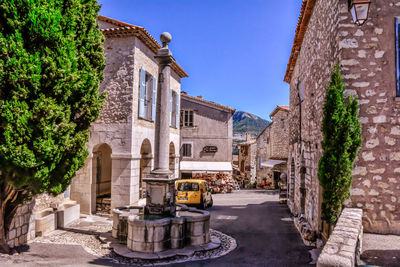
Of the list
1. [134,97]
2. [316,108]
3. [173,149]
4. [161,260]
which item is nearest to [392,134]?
[316,108]

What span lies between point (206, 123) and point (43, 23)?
17.9m

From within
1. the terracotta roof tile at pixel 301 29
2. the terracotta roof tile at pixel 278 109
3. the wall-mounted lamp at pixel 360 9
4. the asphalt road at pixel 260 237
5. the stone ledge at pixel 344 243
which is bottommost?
the asphalt road at pixel 260 237

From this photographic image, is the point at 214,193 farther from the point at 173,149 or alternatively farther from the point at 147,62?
the point at 147,62

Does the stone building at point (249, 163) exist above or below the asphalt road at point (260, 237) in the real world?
above

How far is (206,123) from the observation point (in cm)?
2355

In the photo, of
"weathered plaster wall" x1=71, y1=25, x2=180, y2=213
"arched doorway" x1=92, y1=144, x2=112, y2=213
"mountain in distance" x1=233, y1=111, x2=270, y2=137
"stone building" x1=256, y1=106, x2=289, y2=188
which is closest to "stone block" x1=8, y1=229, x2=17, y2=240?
"weathered plaster wall" x1=71, y1=25, x2=180, y2=213

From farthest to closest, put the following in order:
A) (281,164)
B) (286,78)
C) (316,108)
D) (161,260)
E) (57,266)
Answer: (281,164) → (286,78) → (316,108) → (161,260) → (57,266)

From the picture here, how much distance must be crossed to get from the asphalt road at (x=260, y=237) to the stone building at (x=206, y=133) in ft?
28.1

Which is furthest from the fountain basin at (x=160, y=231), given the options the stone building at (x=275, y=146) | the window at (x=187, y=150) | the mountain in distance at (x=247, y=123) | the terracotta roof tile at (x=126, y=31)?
the mountain in distance at (x=247, y=123)

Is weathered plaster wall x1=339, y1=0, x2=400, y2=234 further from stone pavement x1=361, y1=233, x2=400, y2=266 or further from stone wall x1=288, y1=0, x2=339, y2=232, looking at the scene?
stone wall x1=288, y1=0, x2=339, y2=232

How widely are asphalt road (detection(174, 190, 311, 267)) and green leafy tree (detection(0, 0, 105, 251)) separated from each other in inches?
143

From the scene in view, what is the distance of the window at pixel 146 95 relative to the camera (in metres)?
12.6

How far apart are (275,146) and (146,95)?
14401mm

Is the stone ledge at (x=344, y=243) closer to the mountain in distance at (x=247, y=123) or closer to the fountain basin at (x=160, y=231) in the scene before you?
the fountain basin at (x=160, y=231)
